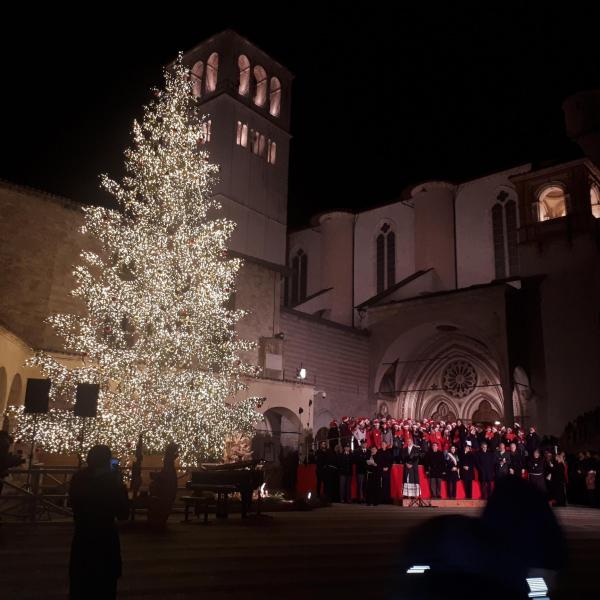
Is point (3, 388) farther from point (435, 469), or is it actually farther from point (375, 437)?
point (435, 469)

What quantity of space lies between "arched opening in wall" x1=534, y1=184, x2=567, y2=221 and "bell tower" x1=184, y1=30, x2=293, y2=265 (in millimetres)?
14217

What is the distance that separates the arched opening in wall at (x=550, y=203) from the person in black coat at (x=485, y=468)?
14699 mm

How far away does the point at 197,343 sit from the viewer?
1488 cm

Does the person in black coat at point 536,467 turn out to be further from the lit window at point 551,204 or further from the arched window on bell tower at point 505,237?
the arched window on bell tower at point 505,237

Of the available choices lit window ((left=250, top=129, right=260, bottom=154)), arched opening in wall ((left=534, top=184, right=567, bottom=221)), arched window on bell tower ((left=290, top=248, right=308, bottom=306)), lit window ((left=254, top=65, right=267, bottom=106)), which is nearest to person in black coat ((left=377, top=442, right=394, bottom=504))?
arched opening in wall ((left=534, top=184, right=567, bottom=221))

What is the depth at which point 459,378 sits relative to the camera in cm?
3131

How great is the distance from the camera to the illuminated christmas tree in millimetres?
14352

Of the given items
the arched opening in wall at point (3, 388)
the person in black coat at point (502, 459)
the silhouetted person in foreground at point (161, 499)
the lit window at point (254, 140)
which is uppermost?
the lit window at point (254, 140)

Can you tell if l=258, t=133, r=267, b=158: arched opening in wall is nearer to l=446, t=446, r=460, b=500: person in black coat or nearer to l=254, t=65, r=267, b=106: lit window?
l=254, t=65, r=267, b=106: lit window

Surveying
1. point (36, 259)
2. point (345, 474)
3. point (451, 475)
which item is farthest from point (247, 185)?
point (451, 475)

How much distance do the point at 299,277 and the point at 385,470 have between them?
25.2 metres

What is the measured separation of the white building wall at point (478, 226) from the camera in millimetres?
31531

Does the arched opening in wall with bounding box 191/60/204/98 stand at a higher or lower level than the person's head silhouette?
higher

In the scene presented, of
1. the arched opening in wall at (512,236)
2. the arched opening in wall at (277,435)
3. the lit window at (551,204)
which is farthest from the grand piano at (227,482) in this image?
the arched opening in wall at (512,236)
